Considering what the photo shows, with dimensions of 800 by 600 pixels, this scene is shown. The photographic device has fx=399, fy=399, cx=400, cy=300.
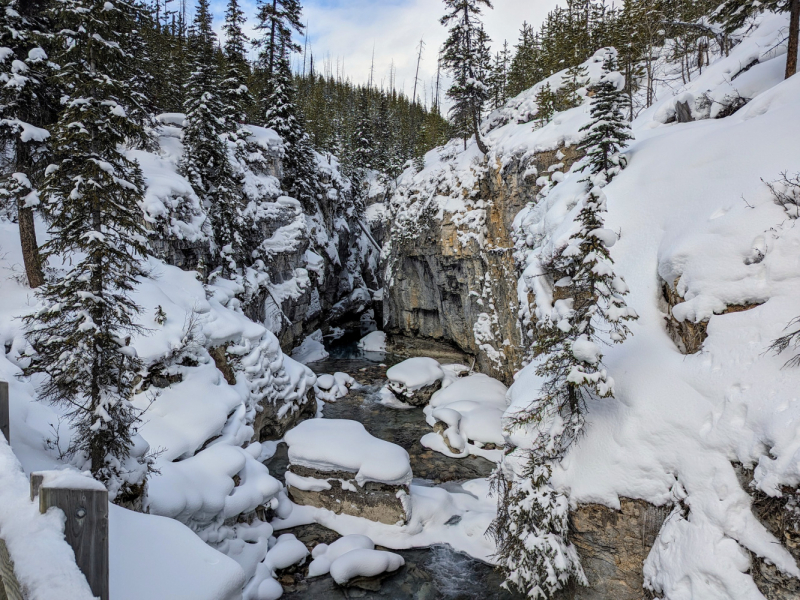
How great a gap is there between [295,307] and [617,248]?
945 inches

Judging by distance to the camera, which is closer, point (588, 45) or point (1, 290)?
point (1, 290)

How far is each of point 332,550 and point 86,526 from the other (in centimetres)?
1097

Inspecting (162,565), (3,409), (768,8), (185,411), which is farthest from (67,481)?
(768,8)

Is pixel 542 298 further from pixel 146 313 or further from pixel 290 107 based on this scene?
pixel 290 107

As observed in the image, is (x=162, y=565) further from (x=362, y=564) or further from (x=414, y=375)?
(x=414, y=375)

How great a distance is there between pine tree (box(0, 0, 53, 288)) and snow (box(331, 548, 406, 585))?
1112cm

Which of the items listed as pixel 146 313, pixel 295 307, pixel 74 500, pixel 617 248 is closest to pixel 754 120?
pixel 617 248

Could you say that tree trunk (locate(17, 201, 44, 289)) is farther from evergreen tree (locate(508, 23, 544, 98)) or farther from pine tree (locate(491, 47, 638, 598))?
evergreen tree (locate(508, 23, 544, 98))

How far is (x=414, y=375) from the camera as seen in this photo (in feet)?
75.5

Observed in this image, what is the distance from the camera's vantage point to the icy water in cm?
1029

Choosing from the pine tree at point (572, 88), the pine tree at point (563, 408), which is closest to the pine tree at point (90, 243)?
the pine tree at point (563, 408)

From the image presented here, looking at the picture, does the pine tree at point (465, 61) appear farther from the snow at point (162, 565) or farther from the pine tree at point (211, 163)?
the snow at point (162, 565)

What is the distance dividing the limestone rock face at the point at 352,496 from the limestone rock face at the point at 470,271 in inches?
389

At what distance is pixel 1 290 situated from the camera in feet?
40.0
